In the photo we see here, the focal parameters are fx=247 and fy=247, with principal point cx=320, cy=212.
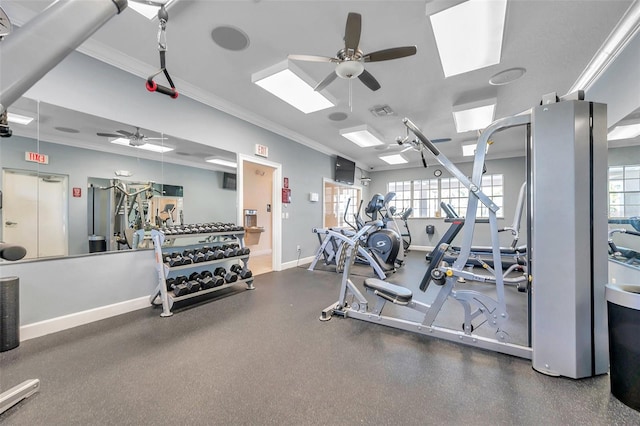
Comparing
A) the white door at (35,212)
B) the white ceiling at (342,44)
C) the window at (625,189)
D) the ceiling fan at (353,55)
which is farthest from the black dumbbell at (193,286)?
the window at (625,189)

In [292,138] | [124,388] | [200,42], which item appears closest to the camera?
[124,388]

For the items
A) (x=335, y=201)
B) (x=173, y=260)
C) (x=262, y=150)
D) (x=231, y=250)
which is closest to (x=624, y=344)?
(x=231, y=250)

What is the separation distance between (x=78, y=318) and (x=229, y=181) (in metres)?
2.50

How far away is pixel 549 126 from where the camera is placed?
1804 millimetres

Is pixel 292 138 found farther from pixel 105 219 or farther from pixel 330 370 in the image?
pixel 330 370

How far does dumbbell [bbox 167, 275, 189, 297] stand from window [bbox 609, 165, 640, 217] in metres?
5.05

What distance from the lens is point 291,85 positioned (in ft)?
11.1

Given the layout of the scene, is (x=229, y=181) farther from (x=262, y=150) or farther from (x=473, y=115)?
(x=473, y=115)

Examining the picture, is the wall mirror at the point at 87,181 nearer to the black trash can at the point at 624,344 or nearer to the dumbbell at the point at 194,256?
the dumbbell at the point at 194,256

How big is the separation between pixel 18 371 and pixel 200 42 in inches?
129

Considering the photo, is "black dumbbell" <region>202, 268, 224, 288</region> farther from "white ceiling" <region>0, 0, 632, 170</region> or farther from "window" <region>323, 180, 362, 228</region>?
"window" <region>323, 180, 362, 228</region>

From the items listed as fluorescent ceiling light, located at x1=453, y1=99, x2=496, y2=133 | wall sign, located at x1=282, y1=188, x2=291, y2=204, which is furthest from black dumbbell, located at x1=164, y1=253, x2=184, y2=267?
fluorescent ceiling light, located at x1=453, y1=99, x2=496, y2=133

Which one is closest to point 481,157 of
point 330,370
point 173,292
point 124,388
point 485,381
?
point 485,381

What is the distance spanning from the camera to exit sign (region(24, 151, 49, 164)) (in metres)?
2.38
